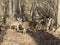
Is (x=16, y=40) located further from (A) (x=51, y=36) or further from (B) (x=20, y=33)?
(A) (x=51, y=36)

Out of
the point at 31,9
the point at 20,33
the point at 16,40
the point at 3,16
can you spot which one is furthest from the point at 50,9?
the point at 16,40

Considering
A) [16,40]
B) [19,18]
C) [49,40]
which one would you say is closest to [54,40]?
[49,40]

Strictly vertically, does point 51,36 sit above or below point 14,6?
below

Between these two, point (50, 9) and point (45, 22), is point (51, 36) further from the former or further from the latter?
point (50, 9)

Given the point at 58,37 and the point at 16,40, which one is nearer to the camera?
the point at 16,40

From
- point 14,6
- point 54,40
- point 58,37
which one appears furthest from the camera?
point 14,6

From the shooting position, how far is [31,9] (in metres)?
13.3

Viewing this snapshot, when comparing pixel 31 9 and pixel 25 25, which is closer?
pixel 25 25

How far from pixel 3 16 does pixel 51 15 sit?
3102 millimetres

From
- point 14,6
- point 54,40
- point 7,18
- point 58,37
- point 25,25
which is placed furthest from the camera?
point 14,6

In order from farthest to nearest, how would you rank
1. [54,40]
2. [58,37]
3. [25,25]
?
1. [25,25]
2. [58,37]
3. [54,40]

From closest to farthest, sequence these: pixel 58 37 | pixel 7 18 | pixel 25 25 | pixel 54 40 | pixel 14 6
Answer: pixel 54 40
pixel 58 37
pixel 25 25
pixel 7 18
pixel 14 6

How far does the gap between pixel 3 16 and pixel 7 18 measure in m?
0.64

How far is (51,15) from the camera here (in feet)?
40.7
